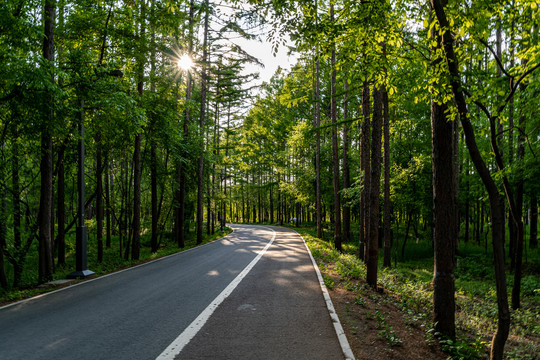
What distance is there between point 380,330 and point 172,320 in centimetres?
384

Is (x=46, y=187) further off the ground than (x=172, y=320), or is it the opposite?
(x=46, y=187)

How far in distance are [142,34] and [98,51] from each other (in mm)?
2236

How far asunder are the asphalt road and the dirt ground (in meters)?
0.40

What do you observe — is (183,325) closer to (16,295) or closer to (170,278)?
(170,278)

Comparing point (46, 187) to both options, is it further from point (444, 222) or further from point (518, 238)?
point (518, 238)

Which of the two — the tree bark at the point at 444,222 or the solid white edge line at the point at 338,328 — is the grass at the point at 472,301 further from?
the solid white edge line at the point at 338,328

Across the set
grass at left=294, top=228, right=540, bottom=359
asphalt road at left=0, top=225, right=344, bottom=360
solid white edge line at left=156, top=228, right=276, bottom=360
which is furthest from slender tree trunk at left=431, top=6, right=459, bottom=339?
solid white edge line at left=156, top=228, right=276, bottom=360

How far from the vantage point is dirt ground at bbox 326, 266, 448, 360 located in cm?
466

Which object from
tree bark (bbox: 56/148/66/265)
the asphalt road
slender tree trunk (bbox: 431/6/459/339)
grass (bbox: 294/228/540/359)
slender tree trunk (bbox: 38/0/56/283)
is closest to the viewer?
the asphalt road

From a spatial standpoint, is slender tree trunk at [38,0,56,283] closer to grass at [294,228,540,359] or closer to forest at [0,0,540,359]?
forest at [0,0,540,359]

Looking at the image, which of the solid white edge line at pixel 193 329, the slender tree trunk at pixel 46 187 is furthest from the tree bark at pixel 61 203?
the solid white edge line at pixel 193 329

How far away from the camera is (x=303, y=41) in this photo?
223 inches

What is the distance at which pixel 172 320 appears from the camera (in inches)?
214

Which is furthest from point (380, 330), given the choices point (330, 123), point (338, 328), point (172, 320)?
point (330, 123)
